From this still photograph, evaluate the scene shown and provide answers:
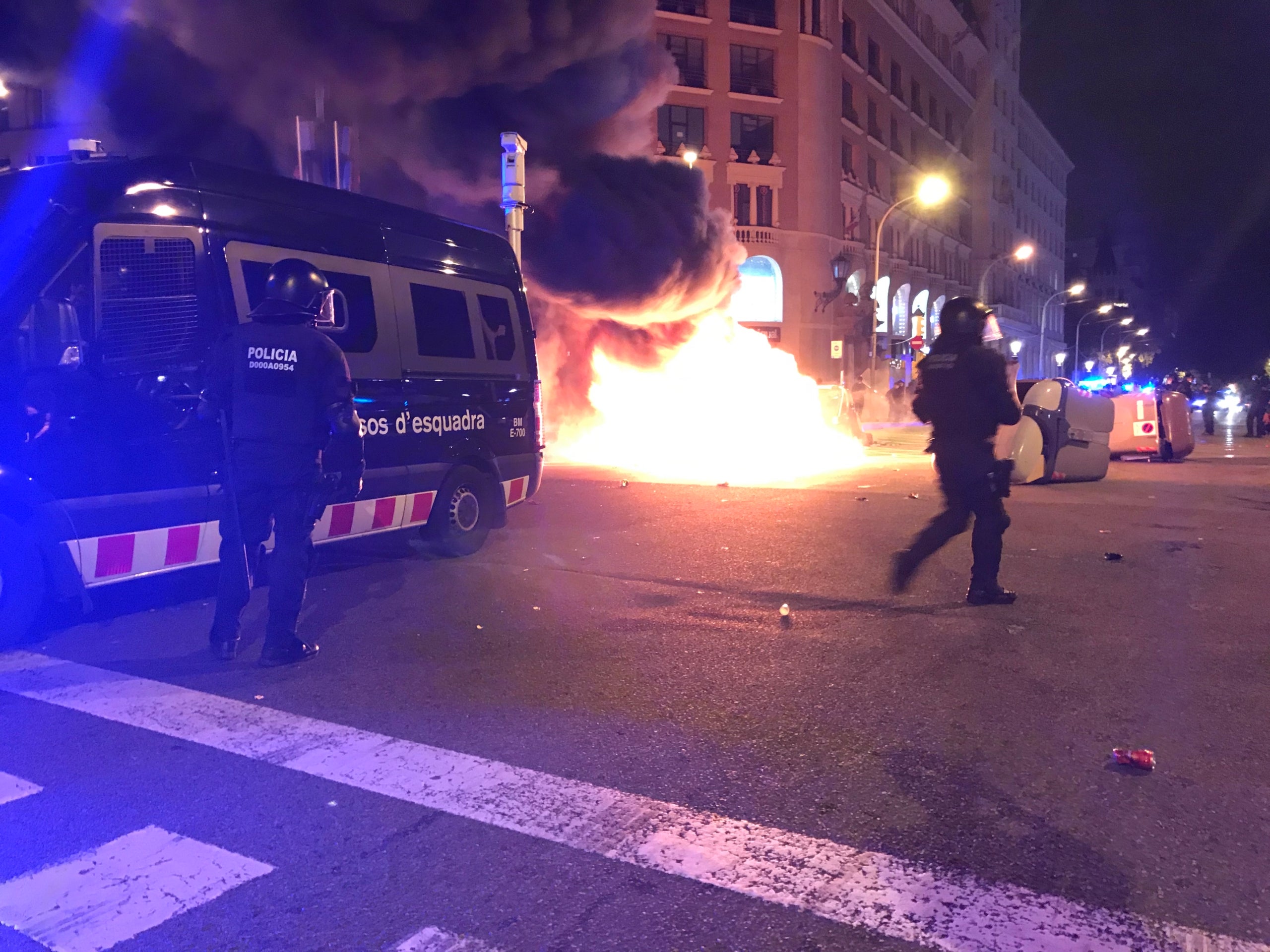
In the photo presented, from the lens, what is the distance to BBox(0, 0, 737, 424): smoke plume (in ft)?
46.4

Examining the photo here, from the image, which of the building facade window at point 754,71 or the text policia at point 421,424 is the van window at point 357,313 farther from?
the building facade window at point 754,71

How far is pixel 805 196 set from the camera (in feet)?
123

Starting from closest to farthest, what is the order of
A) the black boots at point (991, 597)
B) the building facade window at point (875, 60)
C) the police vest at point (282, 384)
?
the police vest at point (282, 384), the black boots at point (991, 597), the building facade window at point (875, 60)

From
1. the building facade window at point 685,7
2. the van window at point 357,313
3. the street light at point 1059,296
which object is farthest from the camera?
the street light at point 1059,296

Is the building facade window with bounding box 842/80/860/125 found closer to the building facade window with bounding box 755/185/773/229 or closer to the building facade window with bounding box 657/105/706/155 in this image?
the building facade window with bounding box 755/185/773/229

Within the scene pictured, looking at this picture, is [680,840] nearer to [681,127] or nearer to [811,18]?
[681,127]

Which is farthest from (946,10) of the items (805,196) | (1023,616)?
(1023,616)

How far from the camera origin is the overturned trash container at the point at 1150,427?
1630cm

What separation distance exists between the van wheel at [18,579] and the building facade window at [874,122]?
43815 mm

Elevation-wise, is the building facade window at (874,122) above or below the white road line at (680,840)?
above

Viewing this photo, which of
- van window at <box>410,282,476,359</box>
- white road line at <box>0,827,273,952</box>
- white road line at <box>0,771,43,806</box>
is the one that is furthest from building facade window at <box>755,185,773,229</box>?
white road line at <box>0,827,273,952</box>

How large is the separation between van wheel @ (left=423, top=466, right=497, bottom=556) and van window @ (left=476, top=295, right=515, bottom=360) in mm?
976

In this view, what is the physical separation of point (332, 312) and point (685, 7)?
109ft

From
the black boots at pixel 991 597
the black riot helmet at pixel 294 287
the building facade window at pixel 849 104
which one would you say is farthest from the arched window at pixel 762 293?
the black riot helmet at pixel 294 287
